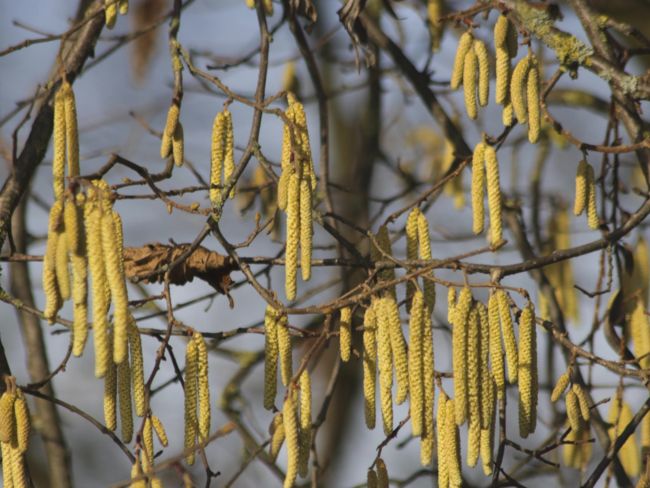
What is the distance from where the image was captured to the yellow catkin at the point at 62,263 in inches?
62.2

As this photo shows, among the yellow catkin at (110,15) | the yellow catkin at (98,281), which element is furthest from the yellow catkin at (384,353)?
the yellow catkin at (110,15)

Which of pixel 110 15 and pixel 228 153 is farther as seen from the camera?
pixel 110 15

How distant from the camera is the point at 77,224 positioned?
158cm

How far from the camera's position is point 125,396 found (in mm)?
1815

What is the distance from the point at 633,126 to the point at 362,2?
0.73m

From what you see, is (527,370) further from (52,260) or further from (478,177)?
(52,260)

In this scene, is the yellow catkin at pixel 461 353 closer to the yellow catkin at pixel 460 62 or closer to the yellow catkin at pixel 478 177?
the yellow catkin at pixel 478 177

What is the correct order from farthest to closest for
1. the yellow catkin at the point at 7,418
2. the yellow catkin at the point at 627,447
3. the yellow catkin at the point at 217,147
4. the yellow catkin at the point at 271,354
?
1. the yellow catkin at the point at 627,447
2. the yellow catkin at the point at 217,147
3. the yellow catkin at the point at 271,354
4. the yellow catkin at the point at 7,418

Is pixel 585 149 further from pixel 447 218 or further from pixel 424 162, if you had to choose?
pixel 447 218

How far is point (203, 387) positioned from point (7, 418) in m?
0.34

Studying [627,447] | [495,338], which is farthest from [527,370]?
[627,447]

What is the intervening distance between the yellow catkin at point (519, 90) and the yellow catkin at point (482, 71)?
0.18 feet

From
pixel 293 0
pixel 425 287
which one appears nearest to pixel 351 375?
pixel 293 0

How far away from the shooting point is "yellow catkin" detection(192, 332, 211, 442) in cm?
183
